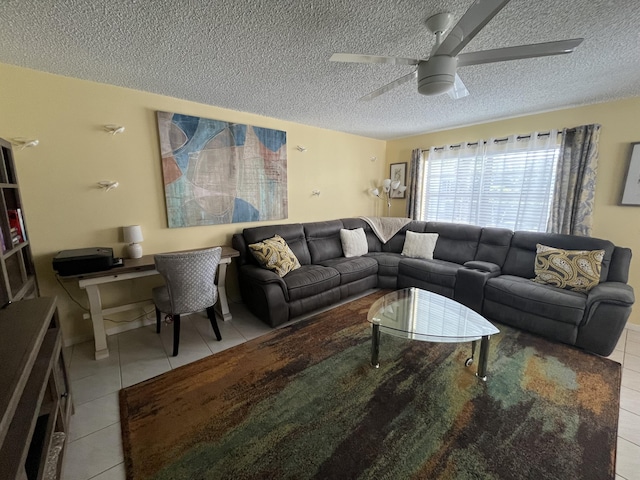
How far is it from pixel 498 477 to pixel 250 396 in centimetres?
147

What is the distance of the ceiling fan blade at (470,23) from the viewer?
1.02 m

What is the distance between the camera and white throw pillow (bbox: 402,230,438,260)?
12.5 feet

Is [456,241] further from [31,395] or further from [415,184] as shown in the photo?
[31,395]

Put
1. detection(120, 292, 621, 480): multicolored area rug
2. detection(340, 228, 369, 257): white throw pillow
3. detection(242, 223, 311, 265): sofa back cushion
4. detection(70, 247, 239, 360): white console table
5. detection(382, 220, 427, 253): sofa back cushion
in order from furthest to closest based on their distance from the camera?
detection(382, 220, 427, 253): sofa back cushion < detection(340, 228, 369, 257): white throw pillow < detection(242, 223, 311, 265): sofa back cushion < detection(70, 247, 239, 360): white console table < detection(120, 292, 621, 480): multicolored area rug

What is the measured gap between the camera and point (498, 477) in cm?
130

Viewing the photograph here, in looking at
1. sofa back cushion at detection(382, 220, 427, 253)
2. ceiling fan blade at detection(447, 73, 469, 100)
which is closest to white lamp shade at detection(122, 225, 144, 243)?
ceiling fan blade at detection(447, 73, 469, 100)

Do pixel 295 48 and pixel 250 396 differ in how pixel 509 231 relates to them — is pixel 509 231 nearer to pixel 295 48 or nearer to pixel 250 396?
pixel 295 48

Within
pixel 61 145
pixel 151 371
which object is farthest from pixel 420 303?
pixel 61 145

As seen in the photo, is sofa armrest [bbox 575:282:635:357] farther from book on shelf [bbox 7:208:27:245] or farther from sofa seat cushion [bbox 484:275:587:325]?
book on shelf [bbox 7:208:27:245]

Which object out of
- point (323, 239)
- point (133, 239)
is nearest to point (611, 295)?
point (323, 239)

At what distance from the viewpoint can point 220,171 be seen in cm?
301

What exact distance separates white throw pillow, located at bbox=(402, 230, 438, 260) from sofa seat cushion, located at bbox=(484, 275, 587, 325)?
39.9 inches

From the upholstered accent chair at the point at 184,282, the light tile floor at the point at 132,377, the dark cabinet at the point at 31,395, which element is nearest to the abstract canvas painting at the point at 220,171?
the upholstered accent chair at the point at 184,282

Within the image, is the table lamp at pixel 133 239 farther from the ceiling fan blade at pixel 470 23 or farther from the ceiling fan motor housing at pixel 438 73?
the ceiling fan blade at pixel 470 23
